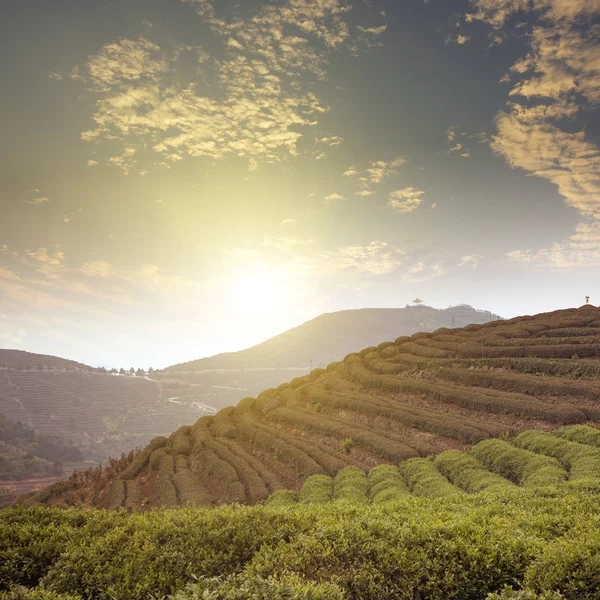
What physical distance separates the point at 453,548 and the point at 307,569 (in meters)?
3.50

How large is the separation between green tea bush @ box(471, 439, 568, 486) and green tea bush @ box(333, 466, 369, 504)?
28.1 feet

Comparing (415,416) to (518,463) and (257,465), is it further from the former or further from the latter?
(257,465)

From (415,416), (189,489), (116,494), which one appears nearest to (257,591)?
(189,489)

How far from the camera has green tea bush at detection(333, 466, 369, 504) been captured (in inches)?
1029

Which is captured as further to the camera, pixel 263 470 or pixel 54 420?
pixel 54 420

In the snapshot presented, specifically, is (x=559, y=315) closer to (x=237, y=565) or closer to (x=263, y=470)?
(x=263, y=470)

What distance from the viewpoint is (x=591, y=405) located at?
3259 centimetres

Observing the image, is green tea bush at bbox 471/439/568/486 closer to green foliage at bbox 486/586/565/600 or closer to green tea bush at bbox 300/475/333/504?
green tea bush at bbox 300/475/333/504

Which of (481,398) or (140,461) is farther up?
(481,398)

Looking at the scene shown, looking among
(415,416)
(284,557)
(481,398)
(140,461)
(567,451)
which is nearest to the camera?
(284,557)

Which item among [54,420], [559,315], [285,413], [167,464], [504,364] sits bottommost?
[54,420]

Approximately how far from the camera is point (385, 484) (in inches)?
1061

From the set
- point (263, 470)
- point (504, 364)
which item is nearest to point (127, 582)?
point (263, 470)

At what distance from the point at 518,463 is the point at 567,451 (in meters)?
3.15
